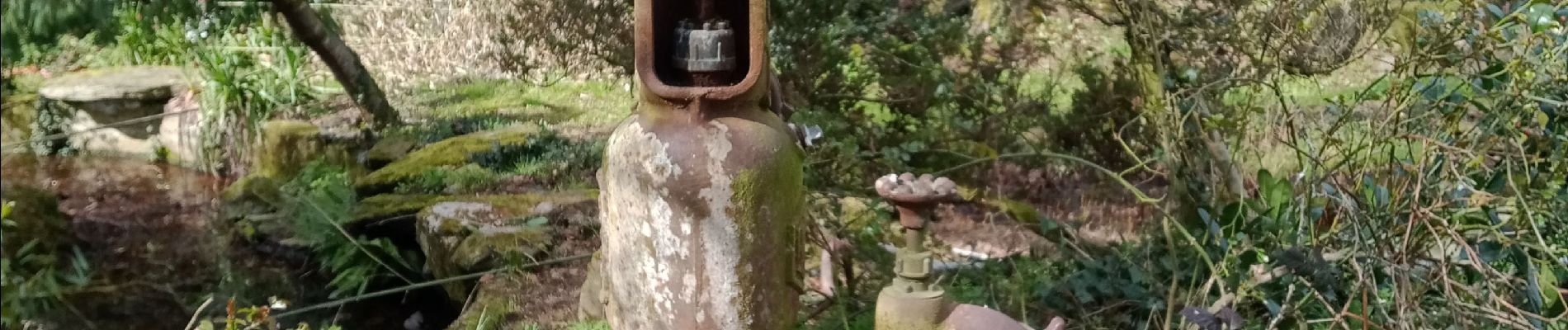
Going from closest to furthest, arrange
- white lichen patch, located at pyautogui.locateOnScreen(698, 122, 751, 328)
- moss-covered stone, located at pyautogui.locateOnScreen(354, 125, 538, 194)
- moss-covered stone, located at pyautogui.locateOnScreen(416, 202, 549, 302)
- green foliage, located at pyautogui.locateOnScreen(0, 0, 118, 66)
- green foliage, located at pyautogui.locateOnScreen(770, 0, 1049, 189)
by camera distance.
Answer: white lichen patch, located at pyautogui.locateOnScreen(698, 122, 751, 328) < green foliage, located at pyautogui.locateOnScreen(0, 0, 118, 66) < moss-covered stone, located at pyautogui.locateOnScreen(416, 202, 549, 302) < moss-covered stone, located at pyautogui.locateOnScreen(354, 125, 538, 194) < green foliage, located at pyautogui.locateOnScreen(770, 0, 1049, 189)

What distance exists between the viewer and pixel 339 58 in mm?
2543

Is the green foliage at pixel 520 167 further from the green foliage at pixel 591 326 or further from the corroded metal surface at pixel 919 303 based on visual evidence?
the corroded metal surface at pixel 919 303

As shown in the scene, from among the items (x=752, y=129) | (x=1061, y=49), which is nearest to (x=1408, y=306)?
(x=752, y=129)

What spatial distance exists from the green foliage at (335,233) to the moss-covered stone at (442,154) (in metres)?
0.07

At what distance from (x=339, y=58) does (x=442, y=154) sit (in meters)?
0.42

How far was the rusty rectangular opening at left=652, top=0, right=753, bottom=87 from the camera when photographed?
1.47m

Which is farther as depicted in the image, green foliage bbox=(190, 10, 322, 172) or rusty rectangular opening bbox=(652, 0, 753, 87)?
green foliage bbox=(190, 10, 322, 172)

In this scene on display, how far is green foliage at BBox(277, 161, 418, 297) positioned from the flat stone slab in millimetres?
488

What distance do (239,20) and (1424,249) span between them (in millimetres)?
2541

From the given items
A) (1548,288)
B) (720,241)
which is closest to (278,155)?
(720,241)

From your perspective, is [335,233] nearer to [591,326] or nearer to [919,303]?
[591,326]

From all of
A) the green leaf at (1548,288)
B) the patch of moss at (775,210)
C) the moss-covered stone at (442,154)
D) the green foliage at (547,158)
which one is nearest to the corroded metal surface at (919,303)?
the patch of moss at (775,210)

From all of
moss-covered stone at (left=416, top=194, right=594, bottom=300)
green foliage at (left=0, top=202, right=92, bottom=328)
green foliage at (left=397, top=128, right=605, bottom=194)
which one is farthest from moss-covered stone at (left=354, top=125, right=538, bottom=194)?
green foliage at (left=0, top=202, right=92, bottom=328)

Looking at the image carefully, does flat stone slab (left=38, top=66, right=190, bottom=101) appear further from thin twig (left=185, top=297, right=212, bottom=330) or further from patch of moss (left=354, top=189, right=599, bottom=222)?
patch of moss (left=354, top=189, right=599, bottom=222)
